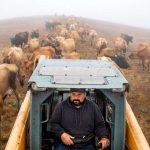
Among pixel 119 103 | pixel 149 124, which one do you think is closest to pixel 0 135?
pixel 149 124

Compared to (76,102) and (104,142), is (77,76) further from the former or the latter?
(104,142)

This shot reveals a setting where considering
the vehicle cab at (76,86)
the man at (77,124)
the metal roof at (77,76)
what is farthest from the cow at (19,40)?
the man at (77,124)

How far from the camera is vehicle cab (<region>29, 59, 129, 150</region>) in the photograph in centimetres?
521

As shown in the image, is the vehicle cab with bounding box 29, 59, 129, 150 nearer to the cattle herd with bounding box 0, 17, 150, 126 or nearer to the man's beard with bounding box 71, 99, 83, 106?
the man's beard with bounding box 71, 99, 83, 106

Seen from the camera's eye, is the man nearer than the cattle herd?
Yes

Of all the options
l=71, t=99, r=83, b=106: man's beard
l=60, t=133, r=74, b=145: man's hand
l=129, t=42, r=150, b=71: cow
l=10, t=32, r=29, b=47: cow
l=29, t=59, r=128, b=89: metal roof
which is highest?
l=29, t=59, r=128, b=89: metal roof

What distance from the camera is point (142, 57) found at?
22703 mm

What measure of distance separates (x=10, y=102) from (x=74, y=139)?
27.7 feet

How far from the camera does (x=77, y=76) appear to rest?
219 inches

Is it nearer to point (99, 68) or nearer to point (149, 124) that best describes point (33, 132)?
point (99, 68)

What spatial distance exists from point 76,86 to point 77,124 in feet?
2.66

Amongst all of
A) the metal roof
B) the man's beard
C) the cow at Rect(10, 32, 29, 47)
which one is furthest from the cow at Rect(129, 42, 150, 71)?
the man's beard

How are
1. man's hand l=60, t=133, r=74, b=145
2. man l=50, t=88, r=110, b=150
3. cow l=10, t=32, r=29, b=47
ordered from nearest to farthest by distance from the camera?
man's hand l=60, t=133, r=74, b=145
man l=50, t=88, r=110, b=150
cow l=10, t=32, r=29, b=47

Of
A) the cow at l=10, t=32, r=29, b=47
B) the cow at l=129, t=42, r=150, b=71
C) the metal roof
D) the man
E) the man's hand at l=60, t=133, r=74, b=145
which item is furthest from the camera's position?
the cow at l=10, t=32, r=29, b=47
